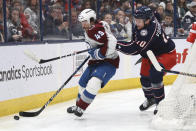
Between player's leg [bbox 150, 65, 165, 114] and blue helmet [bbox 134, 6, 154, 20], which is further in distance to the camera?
player's leg [bbox 150, 65, 165, 114]

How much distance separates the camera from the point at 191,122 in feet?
10.9

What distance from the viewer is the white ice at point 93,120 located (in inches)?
138

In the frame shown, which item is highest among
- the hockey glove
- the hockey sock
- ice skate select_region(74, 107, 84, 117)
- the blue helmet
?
the blue helmet

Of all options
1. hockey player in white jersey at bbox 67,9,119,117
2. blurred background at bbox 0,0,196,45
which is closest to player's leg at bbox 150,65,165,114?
hockey player in white jersey at bbox 67,9,119,117

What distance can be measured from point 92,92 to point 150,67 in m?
0.61

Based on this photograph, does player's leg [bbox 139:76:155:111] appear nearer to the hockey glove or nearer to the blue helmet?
the hockey glove

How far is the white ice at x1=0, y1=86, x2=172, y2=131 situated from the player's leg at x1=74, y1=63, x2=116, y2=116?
0.13 m

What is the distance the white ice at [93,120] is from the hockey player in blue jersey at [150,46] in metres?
0.36

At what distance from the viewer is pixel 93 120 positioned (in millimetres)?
3854

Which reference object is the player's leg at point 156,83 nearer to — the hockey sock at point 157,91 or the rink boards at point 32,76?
the hockey sock at point 157,91

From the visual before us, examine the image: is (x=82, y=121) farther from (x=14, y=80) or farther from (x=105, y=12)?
(x=105, y=12)

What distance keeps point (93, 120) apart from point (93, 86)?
1.08ft

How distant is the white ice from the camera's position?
3.51 metres

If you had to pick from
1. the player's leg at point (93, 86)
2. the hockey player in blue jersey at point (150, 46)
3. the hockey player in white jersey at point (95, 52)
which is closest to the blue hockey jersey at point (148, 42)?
the hockey player in blue jersey at point (150, 46)
